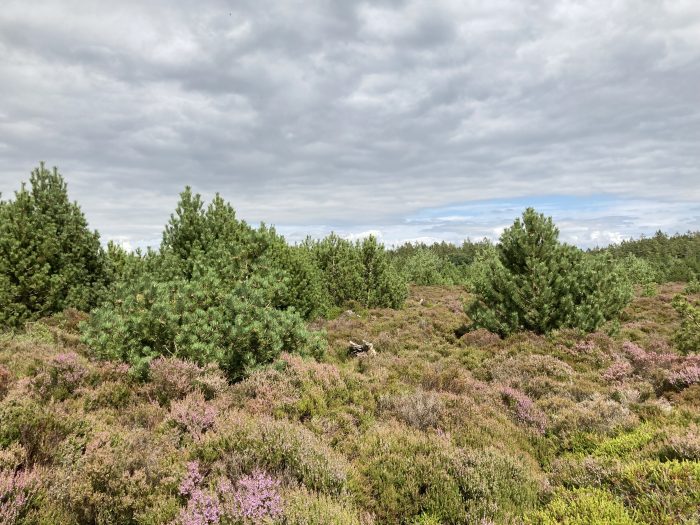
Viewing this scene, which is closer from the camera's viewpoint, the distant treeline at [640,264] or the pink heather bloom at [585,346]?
the pink heather bloom at [585,346]

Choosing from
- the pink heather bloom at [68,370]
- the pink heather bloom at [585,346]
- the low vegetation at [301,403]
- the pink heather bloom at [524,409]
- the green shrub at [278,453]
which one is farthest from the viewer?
the pink heather bloom at [585,346]

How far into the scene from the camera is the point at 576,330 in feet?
47.6

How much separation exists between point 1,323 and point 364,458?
1511 cm

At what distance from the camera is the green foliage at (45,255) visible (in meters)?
13.8

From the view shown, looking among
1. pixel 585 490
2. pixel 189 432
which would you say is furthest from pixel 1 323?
pixel 585 490

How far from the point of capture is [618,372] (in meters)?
11.0

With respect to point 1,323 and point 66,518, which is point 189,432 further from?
point 1,323

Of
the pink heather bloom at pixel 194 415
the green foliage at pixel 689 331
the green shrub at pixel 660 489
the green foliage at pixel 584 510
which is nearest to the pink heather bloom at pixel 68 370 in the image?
the pink heather bloom at pixel 194 415

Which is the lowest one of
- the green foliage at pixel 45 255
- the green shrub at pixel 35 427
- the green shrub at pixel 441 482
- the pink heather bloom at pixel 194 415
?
Answer: the green shrub at pixel 441 482

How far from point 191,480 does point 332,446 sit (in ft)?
7.64

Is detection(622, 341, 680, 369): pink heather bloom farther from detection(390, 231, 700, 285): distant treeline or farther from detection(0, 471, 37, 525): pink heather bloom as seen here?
detection(0, 471, 37, 525): pink heather bloom

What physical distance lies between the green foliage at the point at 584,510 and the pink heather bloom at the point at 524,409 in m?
3.08

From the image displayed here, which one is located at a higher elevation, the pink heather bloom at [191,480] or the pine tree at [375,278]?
the pine tree at [375,278]

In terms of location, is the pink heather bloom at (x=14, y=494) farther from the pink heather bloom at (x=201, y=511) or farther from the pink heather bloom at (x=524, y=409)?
the pink heather bloom at (x=524, y=409)
